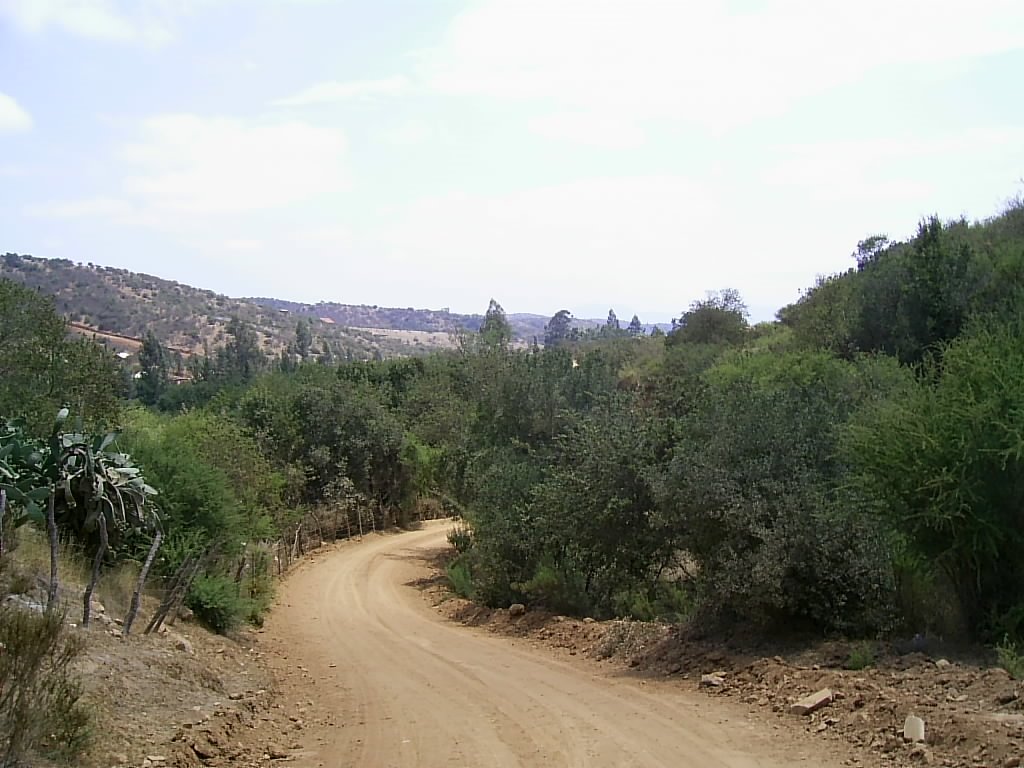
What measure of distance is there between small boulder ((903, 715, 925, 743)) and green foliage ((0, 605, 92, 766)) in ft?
25.4

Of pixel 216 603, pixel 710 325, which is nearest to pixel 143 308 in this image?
pixel 710 325

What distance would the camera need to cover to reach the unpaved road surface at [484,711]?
1016 centimetres

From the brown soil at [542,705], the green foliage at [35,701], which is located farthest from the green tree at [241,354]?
the green foliage at [35,701]

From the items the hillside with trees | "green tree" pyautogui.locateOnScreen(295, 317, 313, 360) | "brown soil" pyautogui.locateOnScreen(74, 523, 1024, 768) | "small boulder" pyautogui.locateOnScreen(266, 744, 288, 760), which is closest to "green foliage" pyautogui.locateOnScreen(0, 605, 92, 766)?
"brown soil" pyautogui.locateOnScreen(74, 523, 1024, 768)

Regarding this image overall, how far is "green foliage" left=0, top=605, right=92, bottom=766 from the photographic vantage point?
23.9 feet

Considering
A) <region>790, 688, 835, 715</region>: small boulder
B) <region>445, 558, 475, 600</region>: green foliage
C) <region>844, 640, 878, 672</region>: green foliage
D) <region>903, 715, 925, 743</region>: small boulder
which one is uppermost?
<region>903, 715, 925, 743</region>: small boulder

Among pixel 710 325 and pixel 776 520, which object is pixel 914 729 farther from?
pixel 710 325

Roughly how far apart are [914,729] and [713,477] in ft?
23.1

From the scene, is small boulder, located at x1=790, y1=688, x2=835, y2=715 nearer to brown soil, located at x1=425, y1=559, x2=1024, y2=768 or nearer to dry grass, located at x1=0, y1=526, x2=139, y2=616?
brown soil, located at x1=425, y1=559, x2=1024, y2=768

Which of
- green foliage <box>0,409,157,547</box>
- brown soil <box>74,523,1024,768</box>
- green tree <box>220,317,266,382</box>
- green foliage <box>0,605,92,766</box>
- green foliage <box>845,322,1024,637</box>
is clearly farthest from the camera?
green tree <box>220,317,266,382</box>

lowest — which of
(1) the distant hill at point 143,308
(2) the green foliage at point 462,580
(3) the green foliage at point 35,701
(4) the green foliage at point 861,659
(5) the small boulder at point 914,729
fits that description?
(2) the green foliage at point 462,580

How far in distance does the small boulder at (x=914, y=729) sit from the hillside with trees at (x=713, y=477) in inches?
129

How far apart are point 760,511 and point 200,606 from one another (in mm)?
11201

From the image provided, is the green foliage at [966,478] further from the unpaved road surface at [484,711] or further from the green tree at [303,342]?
the green tree at [303,342]
